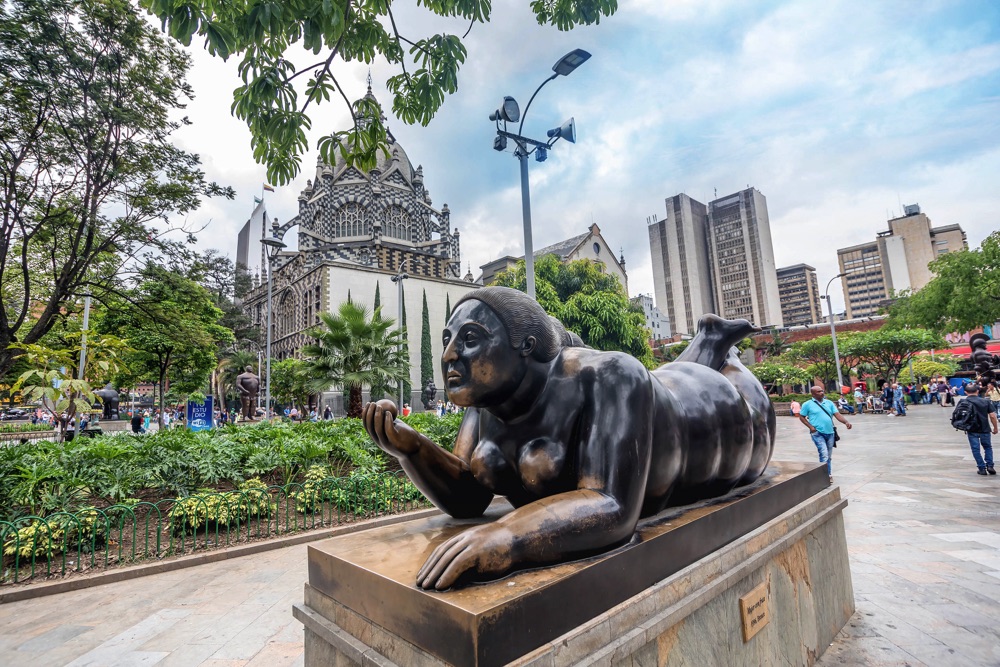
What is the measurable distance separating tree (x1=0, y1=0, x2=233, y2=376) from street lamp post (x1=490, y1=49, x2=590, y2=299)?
710 cm

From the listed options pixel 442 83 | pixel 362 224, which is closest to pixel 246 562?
pixel 442 83

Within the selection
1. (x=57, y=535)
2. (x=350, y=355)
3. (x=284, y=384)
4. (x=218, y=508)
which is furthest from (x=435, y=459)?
(x=284, y=384)

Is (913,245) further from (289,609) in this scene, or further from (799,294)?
(289,609)

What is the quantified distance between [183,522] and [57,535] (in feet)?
4.03

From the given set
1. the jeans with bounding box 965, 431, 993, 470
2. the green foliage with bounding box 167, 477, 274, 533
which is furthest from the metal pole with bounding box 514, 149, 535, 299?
the jeans with bounding box 965, 431, 993, 470

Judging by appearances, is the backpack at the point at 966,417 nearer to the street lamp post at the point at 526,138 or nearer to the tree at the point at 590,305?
the street lamp post at the point at 526,138

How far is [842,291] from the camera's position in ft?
366

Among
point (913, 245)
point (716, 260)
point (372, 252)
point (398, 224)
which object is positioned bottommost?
point (372, 252)

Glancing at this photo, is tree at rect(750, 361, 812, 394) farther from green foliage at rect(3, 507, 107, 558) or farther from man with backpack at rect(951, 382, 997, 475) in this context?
green foliage at rect(3, 507, 107, 558)

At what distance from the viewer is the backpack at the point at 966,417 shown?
8641mm

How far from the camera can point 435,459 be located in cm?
200

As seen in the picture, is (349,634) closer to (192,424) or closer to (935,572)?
(935,572)

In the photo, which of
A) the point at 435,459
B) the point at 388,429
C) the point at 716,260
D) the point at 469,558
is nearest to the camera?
the point at 469,558

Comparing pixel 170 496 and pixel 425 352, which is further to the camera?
pixel 425 352
